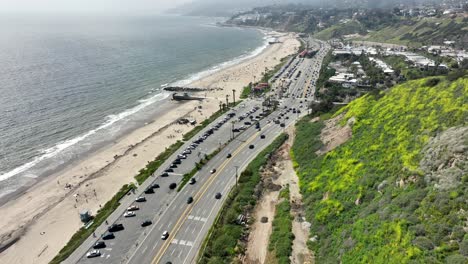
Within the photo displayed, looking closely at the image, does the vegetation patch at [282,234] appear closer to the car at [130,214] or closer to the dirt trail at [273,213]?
the dirt trail at [273,213]

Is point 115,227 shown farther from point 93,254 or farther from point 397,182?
point 397,182

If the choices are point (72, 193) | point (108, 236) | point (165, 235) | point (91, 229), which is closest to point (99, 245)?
point (108, 236)

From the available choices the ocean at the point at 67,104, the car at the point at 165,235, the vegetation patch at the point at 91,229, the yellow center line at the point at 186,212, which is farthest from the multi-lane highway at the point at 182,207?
the ocean at the point at 67,104

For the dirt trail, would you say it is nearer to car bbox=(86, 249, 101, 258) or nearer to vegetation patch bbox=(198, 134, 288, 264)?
vegetation patch bbox=(198, 134, 288, 264)

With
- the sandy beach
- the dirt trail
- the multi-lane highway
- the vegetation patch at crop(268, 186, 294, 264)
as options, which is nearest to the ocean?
the sandy beach

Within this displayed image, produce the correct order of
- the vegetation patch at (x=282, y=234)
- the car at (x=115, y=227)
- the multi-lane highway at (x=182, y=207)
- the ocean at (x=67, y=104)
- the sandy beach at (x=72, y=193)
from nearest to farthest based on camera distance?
the vegetation patch at (x=282, y=234) < the multi-lane highway at (x=182, y=207) < the car at (x=115, y=227) < the sandy beach at (x=72, y=193) < the ocean at (x=67, y=104)

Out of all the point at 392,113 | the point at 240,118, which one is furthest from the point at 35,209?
the point at 392,113

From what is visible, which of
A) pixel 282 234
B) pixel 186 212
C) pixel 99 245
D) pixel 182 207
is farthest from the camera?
pixel 182 207
